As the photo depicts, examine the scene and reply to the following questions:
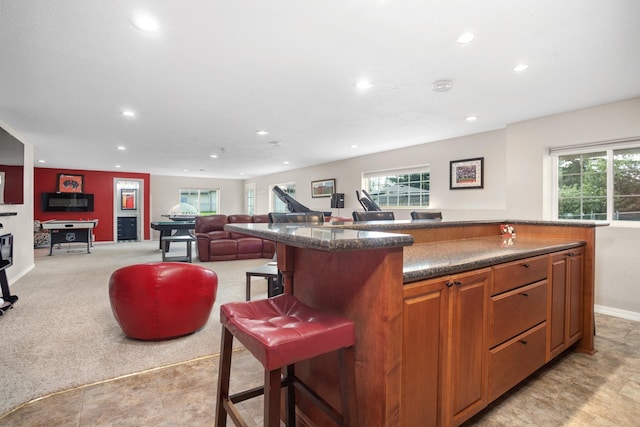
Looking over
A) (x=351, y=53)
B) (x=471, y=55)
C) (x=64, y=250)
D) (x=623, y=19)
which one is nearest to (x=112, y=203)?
(x=64, y=250)

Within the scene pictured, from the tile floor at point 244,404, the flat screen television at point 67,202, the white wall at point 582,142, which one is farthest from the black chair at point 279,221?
the flat screen television at point 67,202

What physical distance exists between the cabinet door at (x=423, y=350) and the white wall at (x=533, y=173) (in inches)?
129

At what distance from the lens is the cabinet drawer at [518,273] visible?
1.58 m

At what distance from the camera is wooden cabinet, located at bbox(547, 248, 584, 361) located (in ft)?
6.72

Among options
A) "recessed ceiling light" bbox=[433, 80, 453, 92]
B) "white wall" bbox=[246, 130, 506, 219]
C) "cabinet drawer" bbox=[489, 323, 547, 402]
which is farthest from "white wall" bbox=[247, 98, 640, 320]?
"cabinet drawer" bbox=[489, 323, 547, 402]

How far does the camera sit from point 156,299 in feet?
7.91

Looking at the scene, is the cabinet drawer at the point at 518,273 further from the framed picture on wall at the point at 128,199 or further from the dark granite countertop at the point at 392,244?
the framed picture on wall at the point at 128,199

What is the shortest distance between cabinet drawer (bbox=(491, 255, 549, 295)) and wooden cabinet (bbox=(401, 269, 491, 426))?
4.2 inches

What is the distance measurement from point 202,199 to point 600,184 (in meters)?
11.1

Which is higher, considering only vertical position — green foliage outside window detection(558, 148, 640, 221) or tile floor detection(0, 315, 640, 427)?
green foliage outside window detection(558, 148, 640, 221)

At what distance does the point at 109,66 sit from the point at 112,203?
8.47 m

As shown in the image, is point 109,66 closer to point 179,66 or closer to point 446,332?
point 179,66

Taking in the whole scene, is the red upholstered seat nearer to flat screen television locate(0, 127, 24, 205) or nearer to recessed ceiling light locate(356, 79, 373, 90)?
recessed ceiling light locate(356, 79, 373, 90)

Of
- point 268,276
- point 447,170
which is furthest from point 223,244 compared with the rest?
point 447,170
